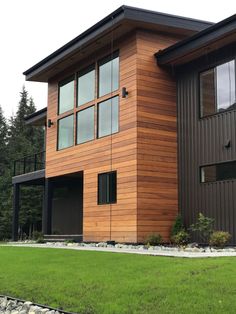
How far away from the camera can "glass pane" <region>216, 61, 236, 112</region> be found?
1529 centimetres

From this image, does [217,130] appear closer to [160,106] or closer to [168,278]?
[160,106]

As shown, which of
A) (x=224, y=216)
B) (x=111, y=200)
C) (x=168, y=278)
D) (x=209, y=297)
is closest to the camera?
(x=209, y=297)

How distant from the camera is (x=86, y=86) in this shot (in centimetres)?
2014

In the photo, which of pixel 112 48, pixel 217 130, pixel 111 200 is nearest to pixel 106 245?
pixel 111 200

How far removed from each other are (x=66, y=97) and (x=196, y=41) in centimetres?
754

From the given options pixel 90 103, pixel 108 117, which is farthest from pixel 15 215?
pixel 108 117

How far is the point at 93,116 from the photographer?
63.9 ft

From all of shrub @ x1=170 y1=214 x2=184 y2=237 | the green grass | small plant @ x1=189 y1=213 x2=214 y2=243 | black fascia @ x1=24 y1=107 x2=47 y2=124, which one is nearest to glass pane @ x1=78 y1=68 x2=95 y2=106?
black fascia @ x1=24 y1=107 x2=47 y2=124

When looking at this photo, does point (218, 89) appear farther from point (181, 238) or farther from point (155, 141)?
point (181, 238)

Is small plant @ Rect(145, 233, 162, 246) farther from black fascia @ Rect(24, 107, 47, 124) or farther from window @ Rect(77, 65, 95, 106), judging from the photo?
black fascia @ Rect(24, 107, 47, 124)

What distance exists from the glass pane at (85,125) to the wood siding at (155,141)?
3.15m

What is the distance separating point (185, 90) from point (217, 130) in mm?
2167

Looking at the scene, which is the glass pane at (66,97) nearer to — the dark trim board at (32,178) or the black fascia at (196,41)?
the dark trim board at (32,178)

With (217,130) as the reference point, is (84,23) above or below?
above
